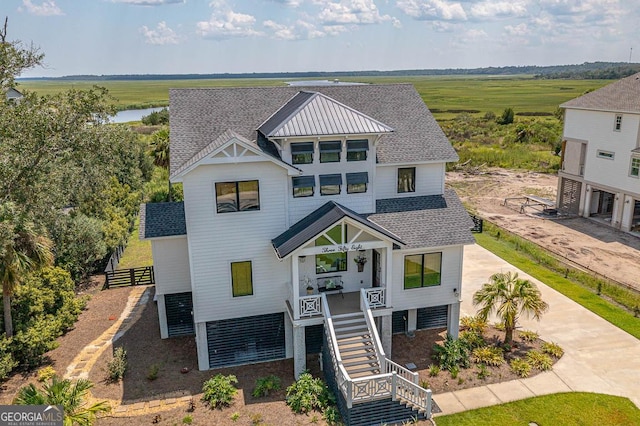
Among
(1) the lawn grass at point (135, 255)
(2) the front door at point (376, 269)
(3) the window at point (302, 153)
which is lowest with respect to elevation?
(1) the lawn grass at point (135, 255)

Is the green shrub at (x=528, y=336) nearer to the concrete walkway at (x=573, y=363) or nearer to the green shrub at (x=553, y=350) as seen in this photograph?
the concrete walkway at (x=573, y=363)

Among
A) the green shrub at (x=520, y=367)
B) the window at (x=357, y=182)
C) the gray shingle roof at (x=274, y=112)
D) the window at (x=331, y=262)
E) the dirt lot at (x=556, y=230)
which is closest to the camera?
the green shrub at (x=520, y=367)

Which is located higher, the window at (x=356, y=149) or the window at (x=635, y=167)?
the window at (x=356, y=149)

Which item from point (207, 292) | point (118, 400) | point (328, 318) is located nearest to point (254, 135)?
point (207, 292)

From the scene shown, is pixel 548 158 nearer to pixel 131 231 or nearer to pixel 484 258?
pixel 484 258

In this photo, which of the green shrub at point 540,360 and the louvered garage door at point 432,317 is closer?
the green shrub at point 540,360

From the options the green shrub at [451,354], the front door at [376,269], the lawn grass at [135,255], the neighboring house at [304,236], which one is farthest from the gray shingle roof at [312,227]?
the lawn grass at [135,255]

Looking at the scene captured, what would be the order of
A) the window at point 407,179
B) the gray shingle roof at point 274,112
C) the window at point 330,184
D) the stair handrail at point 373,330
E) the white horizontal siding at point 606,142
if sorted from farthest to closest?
the white horizontal siding at point 606,142 → the window at point 407,179 → the gray shingle roof at point 274,112 → the window at point 330,184 → the stair handrail at point 373,330

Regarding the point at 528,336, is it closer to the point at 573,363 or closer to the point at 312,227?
the point at 573,363
